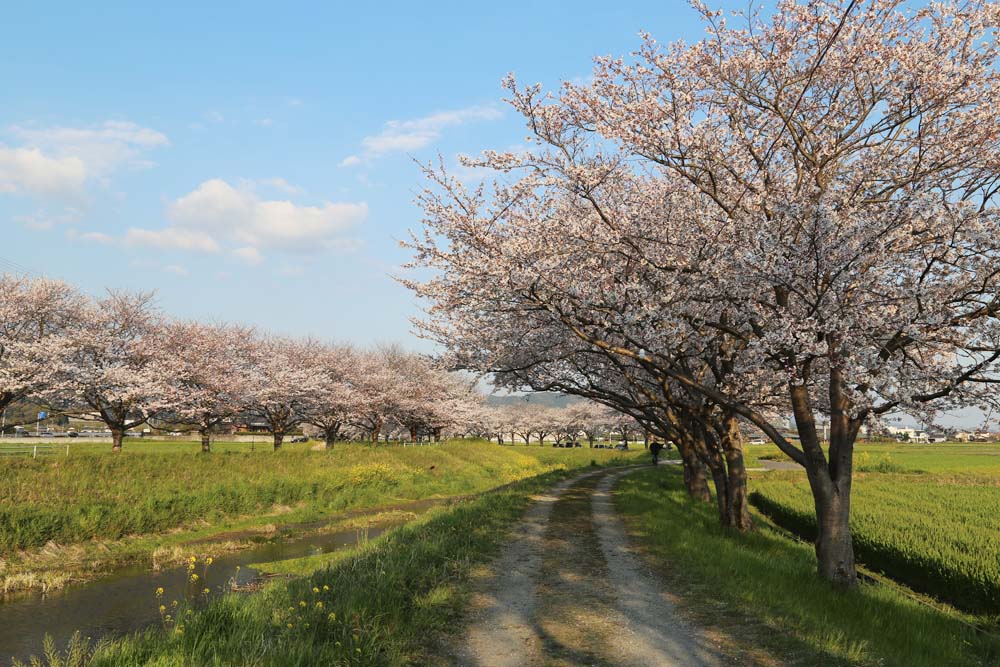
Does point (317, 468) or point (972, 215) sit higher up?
point (972, 215)

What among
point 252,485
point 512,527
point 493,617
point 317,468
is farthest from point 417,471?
point 493,617

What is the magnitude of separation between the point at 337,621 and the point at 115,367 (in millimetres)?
34497

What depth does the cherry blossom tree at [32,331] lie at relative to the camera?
99.8 ft

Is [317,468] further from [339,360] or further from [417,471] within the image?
[339,360]

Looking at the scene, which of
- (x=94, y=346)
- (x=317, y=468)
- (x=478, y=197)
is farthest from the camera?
(x=94, y=346)

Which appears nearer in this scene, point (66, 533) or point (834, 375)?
point (834, 375)

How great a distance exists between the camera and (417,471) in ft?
129

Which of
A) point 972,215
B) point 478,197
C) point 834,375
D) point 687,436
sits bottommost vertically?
point 687,436

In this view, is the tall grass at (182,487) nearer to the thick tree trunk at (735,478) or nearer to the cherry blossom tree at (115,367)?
the cherry blossom tree at (115,367)

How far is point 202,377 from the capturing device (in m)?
42.0

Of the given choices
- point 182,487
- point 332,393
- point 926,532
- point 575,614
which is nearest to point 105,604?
point 182,487

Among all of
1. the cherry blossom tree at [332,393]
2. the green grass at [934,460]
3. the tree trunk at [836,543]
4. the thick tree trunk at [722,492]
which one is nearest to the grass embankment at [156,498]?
the cherry blossom tree at [332,393]

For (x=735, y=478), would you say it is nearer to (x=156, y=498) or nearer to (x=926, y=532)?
(x=926, y=532)

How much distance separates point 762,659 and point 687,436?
57.4ft
